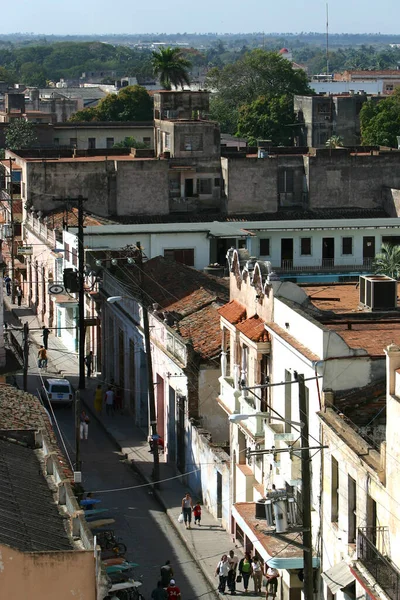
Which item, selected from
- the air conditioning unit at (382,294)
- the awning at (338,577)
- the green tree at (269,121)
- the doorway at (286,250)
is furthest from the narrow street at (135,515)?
the green tree at (269,121)

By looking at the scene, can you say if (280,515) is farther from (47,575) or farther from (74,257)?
(74,257)

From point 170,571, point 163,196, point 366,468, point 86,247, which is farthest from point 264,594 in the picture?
point 163,196

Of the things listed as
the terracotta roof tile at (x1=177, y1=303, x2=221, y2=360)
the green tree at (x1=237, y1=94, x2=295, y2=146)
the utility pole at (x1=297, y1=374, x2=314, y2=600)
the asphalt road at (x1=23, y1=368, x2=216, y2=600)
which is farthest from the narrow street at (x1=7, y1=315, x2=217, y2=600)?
the green tree at (x1=237, y1=94, x2=295, y2=146)

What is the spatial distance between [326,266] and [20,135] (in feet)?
212

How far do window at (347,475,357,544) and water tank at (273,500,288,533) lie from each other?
1315 millimetres

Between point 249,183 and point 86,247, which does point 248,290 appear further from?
point 249,183

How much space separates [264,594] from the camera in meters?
34.2

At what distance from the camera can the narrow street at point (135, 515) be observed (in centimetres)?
3584

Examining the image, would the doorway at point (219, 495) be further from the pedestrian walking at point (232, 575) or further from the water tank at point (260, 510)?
the water tank at point (260, 510)

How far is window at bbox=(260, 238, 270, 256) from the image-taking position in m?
66.6

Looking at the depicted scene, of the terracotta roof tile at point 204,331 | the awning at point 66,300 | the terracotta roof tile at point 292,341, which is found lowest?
the awning at point 66,300

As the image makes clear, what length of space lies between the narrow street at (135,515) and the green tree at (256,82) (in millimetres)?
121637

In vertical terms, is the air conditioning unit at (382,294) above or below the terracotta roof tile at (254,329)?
above

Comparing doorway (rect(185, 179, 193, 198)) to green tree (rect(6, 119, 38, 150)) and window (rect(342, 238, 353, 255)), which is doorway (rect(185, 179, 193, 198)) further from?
green tree (rect(6, 119, 38, 150))
